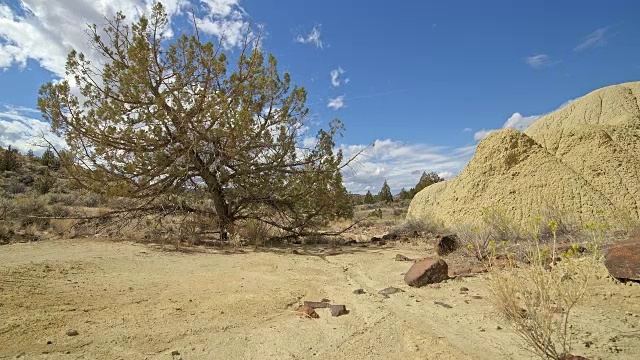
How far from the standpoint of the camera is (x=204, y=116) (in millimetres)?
8109

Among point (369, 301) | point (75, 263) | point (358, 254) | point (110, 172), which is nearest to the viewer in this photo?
point (369, 301)

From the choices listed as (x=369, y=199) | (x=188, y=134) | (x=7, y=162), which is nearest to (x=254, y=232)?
(x=188, y=134)

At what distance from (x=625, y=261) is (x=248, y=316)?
154 inches

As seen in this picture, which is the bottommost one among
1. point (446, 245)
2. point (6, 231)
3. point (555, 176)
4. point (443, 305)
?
point (443, 305)

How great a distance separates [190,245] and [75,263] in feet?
10.3

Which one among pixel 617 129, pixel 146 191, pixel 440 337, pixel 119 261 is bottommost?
pixel 440 337

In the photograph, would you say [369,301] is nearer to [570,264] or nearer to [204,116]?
[570,264]

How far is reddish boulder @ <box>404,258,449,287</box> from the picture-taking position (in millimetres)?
4645

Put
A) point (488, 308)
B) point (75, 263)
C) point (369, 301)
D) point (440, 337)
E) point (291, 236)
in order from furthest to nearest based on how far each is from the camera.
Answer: point (291, 236)
point (75, 263)
point (369, 301)
point (488, 308)
point (440, 337)

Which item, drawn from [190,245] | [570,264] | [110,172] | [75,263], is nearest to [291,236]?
[190,245]

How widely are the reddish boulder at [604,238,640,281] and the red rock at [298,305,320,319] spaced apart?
10.6 feet

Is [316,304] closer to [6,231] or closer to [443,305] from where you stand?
[443,305]

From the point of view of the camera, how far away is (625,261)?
3.93 metres

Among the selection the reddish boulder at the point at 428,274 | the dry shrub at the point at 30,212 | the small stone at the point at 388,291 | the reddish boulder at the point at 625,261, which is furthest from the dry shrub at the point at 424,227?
the dry shrub at the point at 30,212
